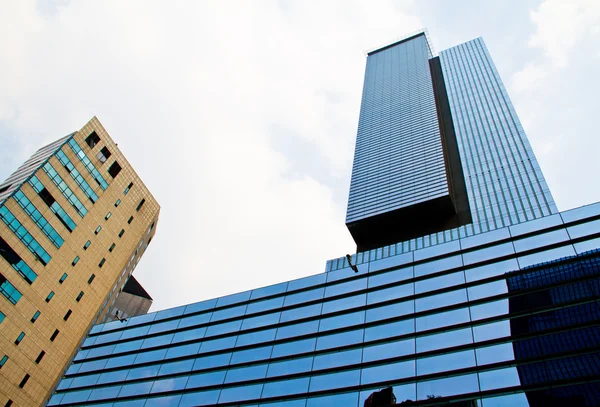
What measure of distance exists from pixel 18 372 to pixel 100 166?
1270 inches

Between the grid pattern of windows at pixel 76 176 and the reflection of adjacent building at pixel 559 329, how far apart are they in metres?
60.5

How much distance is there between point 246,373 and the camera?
108 ft

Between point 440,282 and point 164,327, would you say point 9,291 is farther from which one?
point 440,282

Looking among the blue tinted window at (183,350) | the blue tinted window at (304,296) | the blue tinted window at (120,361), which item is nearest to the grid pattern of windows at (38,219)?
the blue tinted window at (120,361)

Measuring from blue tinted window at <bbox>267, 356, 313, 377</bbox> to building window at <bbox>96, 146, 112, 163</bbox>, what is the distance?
2084 inches

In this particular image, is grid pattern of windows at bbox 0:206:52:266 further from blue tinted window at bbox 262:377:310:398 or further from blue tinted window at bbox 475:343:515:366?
blue tinted window at bbox 475:343:515:366

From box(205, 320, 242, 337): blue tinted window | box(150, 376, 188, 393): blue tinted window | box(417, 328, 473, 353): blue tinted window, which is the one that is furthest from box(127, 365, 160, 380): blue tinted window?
box(417, 328, 473, 353): blue tinted window

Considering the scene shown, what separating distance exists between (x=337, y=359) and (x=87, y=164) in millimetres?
55625

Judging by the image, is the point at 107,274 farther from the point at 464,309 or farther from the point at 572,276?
the point at 572,276

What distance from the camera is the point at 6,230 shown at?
176 ft

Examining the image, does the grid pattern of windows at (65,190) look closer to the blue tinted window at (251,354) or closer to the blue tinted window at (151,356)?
the blue tinted window at (151,356)

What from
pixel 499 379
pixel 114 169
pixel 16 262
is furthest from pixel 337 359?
pixel 114 169

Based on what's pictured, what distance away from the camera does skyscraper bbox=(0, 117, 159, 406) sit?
2077 inches

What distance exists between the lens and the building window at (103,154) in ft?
233
